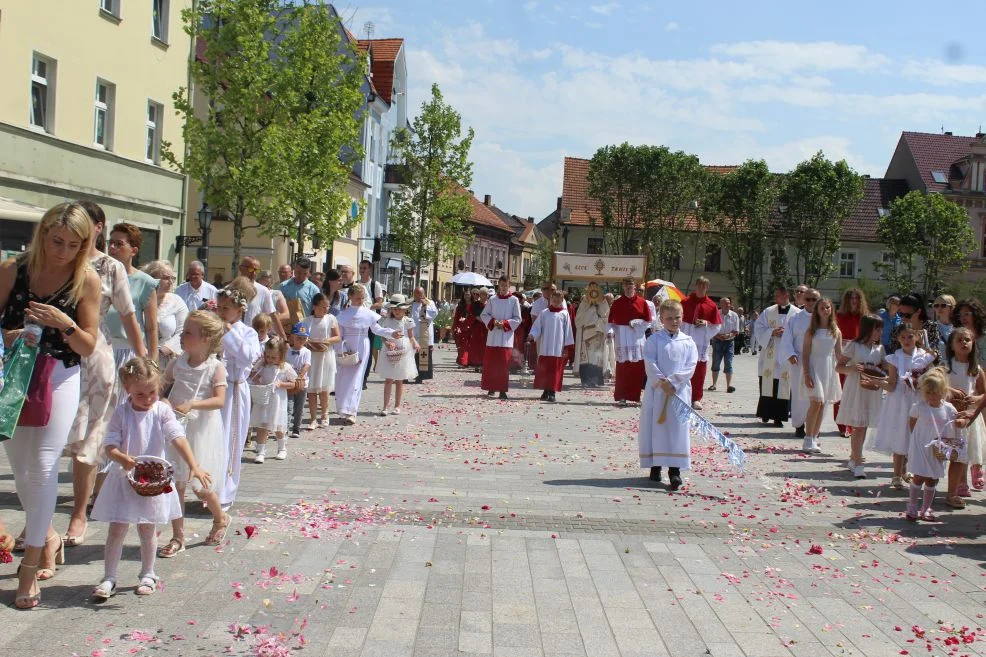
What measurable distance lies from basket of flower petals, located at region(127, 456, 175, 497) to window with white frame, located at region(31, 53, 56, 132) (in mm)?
20236

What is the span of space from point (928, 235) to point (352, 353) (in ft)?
183

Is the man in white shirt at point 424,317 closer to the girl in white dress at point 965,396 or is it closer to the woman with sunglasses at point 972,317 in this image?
the woman with sunglasses at point 972,317

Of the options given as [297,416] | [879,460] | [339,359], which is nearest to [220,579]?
[297,416]

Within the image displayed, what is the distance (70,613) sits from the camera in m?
5.20

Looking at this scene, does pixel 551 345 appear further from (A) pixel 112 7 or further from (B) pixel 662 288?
(A) pixel 112 7

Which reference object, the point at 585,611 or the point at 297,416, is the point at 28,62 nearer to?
the point at 297,416

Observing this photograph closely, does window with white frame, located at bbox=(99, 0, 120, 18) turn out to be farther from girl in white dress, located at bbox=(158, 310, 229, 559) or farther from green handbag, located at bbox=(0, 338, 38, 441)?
green handbag, located at bbox=(0, 338, 38, 441)

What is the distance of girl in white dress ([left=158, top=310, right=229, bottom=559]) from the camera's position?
6.63 metres

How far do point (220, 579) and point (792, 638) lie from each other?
118 inches

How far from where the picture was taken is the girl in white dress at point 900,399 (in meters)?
9.91

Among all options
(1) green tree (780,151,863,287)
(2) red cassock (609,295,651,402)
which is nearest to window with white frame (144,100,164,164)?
(2) red cassock (609,295,651,402)

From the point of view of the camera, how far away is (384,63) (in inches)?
2398

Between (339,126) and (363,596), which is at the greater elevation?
(339,126)

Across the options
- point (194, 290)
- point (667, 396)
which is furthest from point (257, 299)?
point (667, 396)
